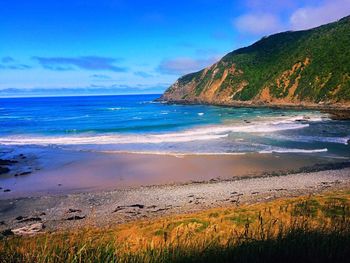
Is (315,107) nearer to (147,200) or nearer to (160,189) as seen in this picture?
(160,189)

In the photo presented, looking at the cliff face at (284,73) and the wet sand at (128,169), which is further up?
the cliff face at (284,73)

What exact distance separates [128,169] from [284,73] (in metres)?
74.5

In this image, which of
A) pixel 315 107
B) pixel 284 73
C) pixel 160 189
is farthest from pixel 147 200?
pixel 284 73

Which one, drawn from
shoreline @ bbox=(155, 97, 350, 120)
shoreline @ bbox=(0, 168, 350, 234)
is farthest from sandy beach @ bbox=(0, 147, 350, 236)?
shoreline @ bbox=(155, 97, 350, 120)

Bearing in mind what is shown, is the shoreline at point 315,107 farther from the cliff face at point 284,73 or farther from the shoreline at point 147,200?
the shoreline at point 147,200

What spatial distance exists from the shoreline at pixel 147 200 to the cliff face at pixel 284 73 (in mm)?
56331

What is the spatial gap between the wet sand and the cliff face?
51296mm

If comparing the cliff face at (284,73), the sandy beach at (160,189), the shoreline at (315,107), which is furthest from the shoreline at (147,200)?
the cliff face at (284,73)

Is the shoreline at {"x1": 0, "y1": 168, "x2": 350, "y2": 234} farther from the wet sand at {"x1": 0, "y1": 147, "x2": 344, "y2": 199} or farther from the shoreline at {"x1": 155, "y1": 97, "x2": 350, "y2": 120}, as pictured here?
the shoreline at {"x1": 155, "y1": 97, "x2": 350, "y2": 120}

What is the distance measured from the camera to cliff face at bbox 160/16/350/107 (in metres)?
78.7

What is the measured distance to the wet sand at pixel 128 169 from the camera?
831 inches

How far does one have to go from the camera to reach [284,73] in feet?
298

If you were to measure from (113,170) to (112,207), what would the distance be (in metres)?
7.90

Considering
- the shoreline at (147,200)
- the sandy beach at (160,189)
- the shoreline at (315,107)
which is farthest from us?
the shoreline at (315,107)
